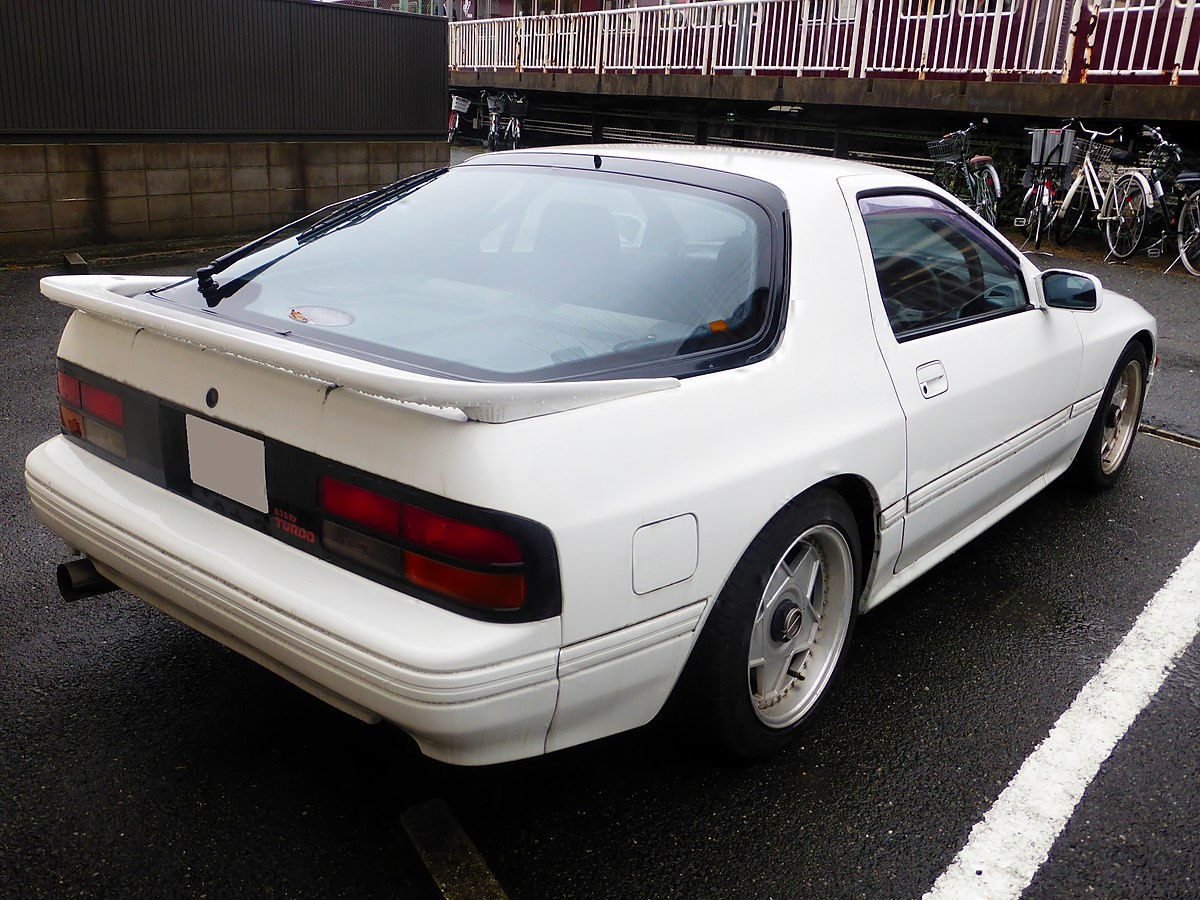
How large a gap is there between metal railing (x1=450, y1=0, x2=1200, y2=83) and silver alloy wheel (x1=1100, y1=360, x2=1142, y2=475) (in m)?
7.65

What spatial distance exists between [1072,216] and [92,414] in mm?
10805

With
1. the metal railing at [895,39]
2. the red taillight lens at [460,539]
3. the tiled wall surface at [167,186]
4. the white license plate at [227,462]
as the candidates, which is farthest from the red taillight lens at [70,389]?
the metal railing at [895,39]

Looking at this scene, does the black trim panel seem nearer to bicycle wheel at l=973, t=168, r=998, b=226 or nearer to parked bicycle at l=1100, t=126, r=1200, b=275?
parked bicycle at l=1100, t=126, r=1200, b=275

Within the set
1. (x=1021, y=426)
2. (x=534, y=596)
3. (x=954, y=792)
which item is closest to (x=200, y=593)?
(x=534, y=596)

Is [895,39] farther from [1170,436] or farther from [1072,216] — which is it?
[1170,436]

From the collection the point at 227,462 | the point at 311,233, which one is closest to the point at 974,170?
the point at 311,233

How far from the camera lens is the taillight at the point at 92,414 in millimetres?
2500

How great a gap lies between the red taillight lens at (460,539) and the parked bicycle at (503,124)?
2213 centimetres

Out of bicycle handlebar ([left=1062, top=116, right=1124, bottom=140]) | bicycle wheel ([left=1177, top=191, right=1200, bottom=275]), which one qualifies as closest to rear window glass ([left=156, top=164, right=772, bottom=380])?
bicycle wheel ([left=1177, top=191, right=1200, bottom=275])

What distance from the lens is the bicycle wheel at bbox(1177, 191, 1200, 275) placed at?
9648 mm

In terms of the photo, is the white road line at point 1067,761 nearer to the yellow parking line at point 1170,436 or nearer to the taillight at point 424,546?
the taillight at point 424,546

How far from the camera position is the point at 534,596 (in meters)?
1.92

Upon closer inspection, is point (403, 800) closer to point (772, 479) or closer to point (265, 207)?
point (772, 479)

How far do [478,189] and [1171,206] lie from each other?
9429 mm
